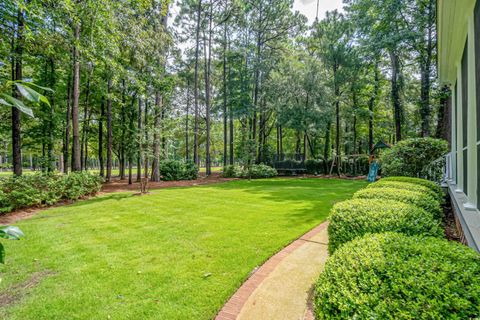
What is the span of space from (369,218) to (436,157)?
7232 mm

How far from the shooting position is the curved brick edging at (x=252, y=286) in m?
2.12

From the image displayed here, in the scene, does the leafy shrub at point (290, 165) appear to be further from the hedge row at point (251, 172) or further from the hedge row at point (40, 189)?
the hedge row at point (40, 189)

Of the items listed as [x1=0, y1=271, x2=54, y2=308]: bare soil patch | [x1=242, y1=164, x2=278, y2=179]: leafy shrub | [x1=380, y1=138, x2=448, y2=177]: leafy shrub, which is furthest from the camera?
[x1=242, y1=164, x2=278, y2=179]: leafy shrub

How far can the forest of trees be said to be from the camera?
8477mm

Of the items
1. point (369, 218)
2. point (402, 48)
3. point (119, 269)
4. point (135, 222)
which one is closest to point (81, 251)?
point (119, 269)

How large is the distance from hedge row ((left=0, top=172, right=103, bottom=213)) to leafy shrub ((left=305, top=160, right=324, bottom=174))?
538 inches

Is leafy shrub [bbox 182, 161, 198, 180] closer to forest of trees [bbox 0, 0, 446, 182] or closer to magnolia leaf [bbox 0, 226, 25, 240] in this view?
forest of trees [bbox 0, 0, 446, 182]

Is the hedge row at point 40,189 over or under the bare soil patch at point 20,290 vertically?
over

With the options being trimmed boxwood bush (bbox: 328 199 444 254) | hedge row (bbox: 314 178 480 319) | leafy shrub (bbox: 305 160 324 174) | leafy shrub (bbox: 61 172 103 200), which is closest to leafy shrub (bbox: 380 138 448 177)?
trimmed boxwood bush (bbox: 328 199 444 254)

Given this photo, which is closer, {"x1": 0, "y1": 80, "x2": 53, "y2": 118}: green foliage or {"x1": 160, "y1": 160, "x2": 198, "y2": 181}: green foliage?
{"x1": 0, "y1": 80, "x2": 53, "y2": 118}: green foliage

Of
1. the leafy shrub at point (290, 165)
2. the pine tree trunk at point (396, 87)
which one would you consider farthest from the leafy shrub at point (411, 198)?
the leafy shrub at point (290, 165)

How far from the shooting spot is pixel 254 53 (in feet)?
56.4

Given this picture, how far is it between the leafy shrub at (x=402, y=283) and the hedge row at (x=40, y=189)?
7.68 m

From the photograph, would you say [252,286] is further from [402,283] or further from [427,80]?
[427,80]
